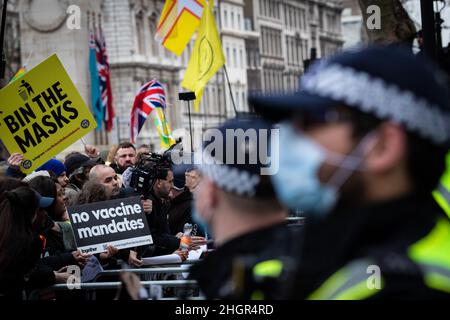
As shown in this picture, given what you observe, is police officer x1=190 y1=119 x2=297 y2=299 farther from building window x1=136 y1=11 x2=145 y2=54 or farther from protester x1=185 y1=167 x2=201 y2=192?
building window x1=136 y1=11 x2=145 y2=54

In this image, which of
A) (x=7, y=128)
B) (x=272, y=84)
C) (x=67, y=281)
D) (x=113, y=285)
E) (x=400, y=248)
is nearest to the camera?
(x=400, y=248)

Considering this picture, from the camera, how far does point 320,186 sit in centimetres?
254

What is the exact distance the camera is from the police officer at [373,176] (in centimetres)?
244

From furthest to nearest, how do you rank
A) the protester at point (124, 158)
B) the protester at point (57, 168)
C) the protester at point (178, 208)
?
the protester at point (124, 158) < the protester at point (178, 208) < the protester at point (57, 168)

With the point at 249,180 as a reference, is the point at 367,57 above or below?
above

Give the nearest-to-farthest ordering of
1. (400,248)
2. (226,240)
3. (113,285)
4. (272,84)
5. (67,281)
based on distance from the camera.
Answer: (400,248) → (226,240) → (113,285) → (67,281) → (272,84)

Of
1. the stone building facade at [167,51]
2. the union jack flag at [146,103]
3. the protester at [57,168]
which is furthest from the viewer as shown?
the stone building facade at [167,51]

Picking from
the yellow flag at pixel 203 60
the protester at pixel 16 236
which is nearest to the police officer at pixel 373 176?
the protester at pixel 16 236

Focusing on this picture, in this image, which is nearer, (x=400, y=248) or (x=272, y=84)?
(x=400, y=248)

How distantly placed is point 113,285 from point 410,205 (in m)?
4.66

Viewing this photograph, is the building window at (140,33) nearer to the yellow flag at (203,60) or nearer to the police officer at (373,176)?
the yellow flag at (203,60)

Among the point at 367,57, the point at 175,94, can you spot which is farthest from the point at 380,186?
the point at 175,94

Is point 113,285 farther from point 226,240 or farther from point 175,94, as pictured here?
point 175,94

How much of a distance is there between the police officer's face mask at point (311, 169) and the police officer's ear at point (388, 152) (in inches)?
0.4
